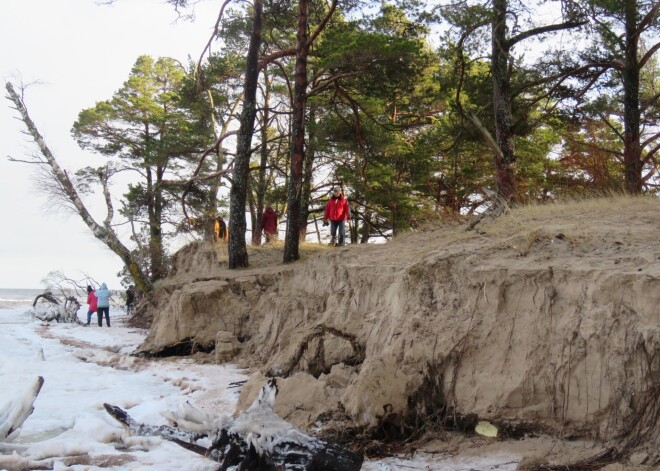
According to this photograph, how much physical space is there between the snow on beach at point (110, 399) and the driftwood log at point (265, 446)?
41cm

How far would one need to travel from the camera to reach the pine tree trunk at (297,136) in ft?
50.4

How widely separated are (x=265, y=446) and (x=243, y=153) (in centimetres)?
1255

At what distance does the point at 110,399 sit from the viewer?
8938mm

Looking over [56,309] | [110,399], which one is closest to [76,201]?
[56,309]

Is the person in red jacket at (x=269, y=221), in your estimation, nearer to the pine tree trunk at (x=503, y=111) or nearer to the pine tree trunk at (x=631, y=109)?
the pine tree trunk at (x=503, y=111)

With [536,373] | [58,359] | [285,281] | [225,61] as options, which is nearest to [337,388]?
[536,373]

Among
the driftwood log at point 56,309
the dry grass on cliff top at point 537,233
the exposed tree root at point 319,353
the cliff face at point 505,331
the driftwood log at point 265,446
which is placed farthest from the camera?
the driftwood log at point 56,309

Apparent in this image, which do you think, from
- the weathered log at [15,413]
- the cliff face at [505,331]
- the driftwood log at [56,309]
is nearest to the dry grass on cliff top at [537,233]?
the cliff face at [505,331]

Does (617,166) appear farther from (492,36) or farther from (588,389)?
(588,389)

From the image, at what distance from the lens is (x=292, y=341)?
30.4 ft

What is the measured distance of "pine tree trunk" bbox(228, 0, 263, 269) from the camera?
16.3 m

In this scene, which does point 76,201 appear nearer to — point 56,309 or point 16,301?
point 56,309

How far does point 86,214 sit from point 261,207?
6.86 meters

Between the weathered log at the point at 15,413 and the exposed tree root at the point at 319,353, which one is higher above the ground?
the exposed tree root at the point at 319,353
